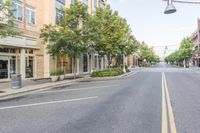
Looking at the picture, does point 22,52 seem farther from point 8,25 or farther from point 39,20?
point 8,25

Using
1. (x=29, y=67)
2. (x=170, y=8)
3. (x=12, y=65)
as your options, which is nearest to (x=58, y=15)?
(x=29, y=67)

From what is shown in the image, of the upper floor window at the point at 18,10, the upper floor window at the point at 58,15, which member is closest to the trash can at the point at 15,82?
the upper floor window at the point at 18,10

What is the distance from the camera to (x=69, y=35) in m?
28.8

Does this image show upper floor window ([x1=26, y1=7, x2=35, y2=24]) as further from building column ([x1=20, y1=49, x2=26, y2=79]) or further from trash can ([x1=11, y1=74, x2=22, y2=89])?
trash can ([x1=11, y1=74, x2=22, y2=89])

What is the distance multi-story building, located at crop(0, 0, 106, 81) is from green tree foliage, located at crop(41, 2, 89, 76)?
47.6 inches

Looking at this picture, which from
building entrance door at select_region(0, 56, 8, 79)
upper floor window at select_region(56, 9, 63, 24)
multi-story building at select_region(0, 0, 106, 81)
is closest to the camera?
building entrance door at select_region(0, 56, 8, 79)

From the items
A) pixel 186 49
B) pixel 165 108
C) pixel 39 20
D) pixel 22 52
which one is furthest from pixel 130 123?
pixel 186 49

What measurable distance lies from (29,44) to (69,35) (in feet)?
12.2

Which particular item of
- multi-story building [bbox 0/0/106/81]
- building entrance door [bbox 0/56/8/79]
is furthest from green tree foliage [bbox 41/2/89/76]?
building entrance door [bbox 0/56/8/79]

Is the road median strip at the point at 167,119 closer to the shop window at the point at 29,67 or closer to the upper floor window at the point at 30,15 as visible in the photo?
the shop window at the point at 29,67

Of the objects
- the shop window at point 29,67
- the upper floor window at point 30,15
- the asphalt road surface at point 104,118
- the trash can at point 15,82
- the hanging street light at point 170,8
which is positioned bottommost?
the asphalt road surface at point 104,118

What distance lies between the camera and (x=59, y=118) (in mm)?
9148

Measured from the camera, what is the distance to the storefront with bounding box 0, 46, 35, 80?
25.8 metres

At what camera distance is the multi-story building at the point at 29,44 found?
26125 mm
